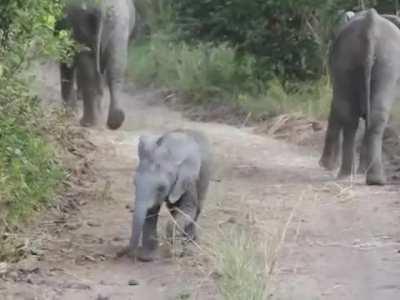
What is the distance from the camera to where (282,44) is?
56.4ft

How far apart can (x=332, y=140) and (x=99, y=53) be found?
10.5ft

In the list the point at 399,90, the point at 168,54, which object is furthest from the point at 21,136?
the point at 168,54

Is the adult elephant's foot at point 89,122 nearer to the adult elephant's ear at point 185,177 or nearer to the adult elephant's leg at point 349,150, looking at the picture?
the adult elephant's leg at point 349,150

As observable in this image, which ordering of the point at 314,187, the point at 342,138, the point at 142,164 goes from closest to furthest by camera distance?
the point at 142,164 < the point at 314,187 < the point at 342,138

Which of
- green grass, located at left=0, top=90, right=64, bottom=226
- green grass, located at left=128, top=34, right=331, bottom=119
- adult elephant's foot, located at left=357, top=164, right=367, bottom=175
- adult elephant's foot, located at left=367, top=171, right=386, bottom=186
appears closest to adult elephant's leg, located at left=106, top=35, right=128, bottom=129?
green grass, located at left=128, top=34, right=331, bottom=119

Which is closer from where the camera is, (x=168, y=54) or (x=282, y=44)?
(x=282, y=44)

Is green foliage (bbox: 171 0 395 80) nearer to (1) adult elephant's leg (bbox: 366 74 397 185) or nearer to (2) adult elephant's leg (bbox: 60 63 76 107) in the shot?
(2) adult elephant's leg (bbox: 60 63 76 107)

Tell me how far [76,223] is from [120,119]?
455 cm

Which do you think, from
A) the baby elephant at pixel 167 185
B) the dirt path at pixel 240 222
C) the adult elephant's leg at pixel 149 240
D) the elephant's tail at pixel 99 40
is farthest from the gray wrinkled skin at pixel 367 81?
the adult elephant's leg at pixel 149 240

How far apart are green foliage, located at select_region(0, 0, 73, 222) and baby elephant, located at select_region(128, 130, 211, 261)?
906mm

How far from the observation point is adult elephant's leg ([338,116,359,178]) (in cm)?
1144

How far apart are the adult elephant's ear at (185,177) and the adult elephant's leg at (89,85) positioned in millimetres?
5723

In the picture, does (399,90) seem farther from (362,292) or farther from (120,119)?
(362,292)

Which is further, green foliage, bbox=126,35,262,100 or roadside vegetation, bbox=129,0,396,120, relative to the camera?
green foliage, bbox=126,35,262,100
